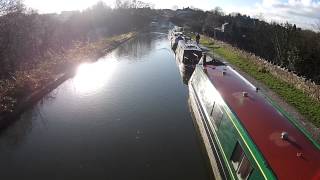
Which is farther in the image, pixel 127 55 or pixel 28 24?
pixel 127 55

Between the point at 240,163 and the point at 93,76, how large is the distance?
18845 mm

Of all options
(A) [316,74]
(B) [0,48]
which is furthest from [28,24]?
(A) [316,74]

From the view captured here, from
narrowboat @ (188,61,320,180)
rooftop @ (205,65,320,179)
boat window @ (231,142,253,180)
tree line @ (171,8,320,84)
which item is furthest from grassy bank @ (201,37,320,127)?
tree line @ (171,8,320,84)

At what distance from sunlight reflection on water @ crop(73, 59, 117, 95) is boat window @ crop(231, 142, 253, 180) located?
13272 mm

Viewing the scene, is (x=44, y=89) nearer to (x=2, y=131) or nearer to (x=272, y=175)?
(x=2, y=131)

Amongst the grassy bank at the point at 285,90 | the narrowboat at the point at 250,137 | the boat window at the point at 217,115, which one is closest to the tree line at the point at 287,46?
the grassy bank at the point at 285,90

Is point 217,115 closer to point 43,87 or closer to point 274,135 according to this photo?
point 274,135

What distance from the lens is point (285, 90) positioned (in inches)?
755

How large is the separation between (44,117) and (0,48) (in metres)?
11.3

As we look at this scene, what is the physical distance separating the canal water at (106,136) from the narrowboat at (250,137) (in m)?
1.44

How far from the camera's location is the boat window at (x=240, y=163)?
7.65 m

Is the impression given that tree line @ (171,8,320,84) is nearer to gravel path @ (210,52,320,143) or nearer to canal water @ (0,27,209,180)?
gravel path @ (210,52,320,143)

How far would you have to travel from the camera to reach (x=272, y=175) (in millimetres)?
6523

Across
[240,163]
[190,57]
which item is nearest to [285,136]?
[240,163]
